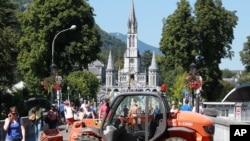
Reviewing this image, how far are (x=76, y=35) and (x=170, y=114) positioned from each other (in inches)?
1886

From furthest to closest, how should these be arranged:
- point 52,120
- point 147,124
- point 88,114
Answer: point 88,114 → point 52,120 → point 147,124

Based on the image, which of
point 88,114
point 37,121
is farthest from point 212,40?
point 37,121

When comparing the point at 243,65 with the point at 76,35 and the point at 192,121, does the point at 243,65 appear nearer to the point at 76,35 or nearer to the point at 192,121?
the point at 76,35

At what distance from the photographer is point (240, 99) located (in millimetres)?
65188

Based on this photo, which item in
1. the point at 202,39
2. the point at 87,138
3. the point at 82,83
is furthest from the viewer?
the point at 82,83

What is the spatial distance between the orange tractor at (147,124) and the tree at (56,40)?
4546 centimetres

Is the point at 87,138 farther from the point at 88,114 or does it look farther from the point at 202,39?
the point at 202,39

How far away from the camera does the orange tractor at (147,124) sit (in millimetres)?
14398

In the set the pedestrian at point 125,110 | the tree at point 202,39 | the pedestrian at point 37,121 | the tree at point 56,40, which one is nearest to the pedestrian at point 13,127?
the pedestrian at point 125,110

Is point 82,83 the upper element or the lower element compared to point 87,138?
upper

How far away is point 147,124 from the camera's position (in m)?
A: 14.4

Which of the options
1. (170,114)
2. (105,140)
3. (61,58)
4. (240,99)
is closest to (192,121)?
(170,114)

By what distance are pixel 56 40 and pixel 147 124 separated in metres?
47.3

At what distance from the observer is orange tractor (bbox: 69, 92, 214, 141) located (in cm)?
1440
